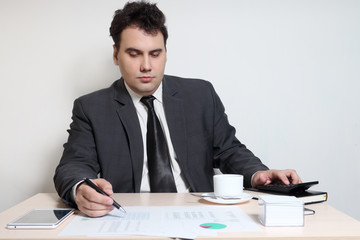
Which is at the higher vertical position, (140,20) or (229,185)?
(140,20)

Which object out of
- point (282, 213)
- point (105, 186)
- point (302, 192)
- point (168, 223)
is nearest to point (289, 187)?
point (302, 192)

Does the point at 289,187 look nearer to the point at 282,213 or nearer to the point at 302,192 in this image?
the point at 302,192

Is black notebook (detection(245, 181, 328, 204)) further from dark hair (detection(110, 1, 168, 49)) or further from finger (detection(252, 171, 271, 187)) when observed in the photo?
dark hair (detection(110, 1, 168, 49))

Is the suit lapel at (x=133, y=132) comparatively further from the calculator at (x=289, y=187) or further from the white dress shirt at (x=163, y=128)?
the calculator at (x=289, y=187)

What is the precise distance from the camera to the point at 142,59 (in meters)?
1.86

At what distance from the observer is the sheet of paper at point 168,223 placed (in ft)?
3.09

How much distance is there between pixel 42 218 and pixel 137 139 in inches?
31.4

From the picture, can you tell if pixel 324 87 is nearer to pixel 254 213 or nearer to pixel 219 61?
pixel 219 61

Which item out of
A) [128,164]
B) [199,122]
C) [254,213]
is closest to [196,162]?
[199,122]

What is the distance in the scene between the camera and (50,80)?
242cm

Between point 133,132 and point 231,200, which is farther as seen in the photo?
point 133,132

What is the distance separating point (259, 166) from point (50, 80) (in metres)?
1.43

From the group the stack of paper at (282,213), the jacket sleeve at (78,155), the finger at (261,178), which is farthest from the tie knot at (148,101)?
the stack of paper at (282,213)

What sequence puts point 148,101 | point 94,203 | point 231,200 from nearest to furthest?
point 94,203
point 231,200
point 148,101
